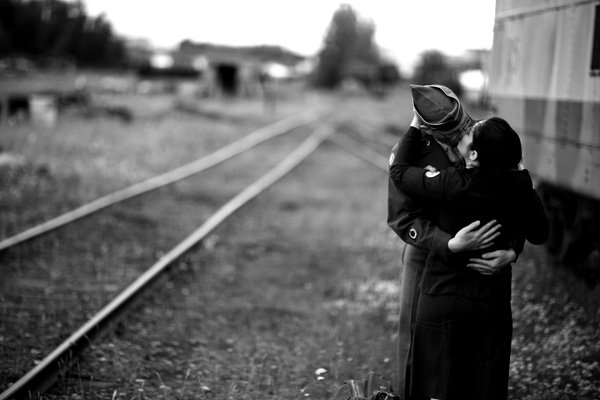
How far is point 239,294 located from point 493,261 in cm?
442

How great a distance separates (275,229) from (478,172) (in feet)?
25.1

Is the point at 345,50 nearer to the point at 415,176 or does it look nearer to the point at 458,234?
the point at 415,176

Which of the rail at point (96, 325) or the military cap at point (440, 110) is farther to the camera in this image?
the rail at point (96, 325)

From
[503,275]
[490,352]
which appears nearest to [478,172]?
[503,275]

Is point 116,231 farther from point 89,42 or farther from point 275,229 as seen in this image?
point 89,42

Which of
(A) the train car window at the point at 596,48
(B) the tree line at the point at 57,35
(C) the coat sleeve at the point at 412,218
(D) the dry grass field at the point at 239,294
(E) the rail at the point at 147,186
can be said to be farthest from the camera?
(B) the tree line at the point at 57,35

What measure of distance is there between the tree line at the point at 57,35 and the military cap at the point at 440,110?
6286 cm

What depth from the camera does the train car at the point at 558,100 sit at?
594 centimetres

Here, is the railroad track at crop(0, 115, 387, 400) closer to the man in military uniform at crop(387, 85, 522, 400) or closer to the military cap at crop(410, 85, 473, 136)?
the man in military uniform at crop(387, 85, 522, 400)

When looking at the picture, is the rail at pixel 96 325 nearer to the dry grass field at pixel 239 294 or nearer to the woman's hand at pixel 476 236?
the dry grass field at pixel 239 294

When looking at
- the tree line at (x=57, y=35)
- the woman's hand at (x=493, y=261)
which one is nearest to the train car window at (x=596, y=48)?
the woman's hand at (x=493, y=261)

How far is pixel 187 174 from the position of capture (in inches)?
587

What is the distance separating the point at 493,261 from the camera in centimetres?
331

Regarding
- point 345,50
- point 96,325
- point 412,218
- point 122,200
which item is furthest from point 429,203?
point 345,50
